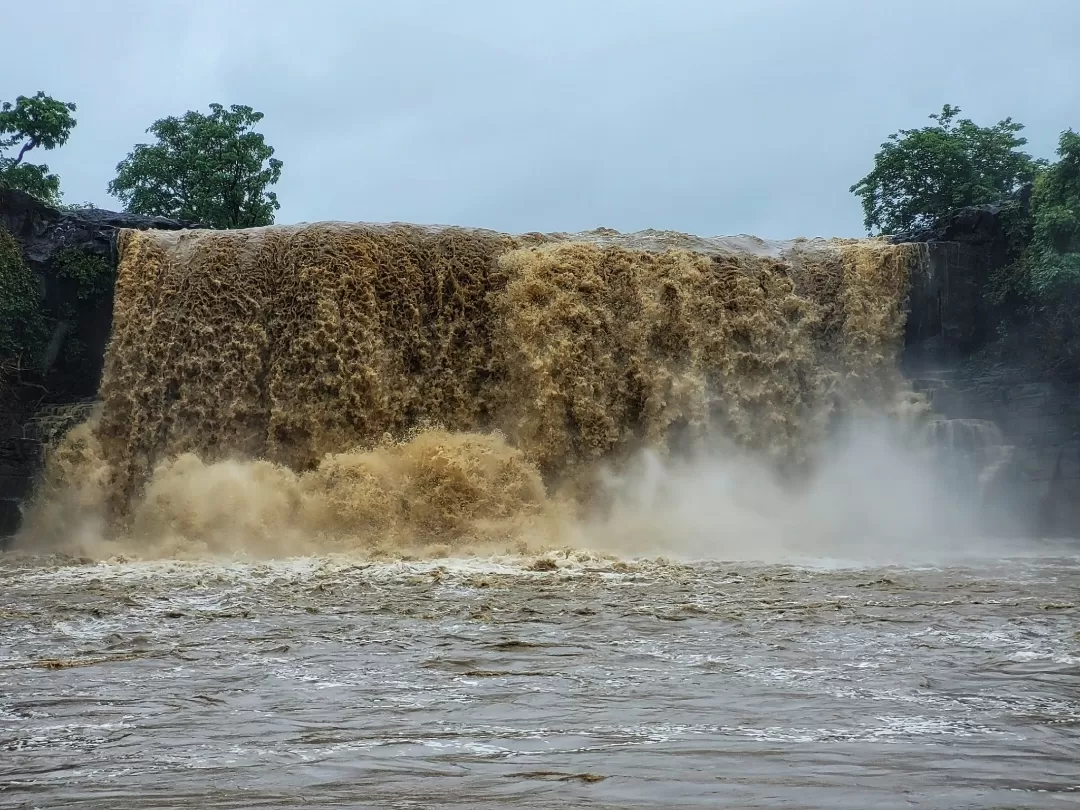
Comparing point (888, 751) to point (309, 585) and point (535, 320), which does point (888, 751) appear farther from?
point (535, 320)

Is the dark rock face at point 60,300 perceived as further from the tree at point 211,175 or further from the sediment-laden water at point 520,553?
the tree at point 211,175

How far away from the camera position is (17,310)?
1711cm

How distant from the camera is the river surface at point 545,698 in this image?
151 inches

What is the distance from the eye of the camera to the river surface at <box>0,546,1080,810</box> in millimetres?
3848

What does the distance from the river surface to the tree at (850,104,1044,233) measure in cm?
1547

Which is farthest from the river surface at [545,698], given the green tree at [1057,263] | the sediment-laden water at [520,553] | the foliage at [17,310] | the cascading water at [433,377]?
the foliage at [17,310]

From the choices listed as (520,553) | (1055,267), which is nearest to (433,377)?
(520,553)

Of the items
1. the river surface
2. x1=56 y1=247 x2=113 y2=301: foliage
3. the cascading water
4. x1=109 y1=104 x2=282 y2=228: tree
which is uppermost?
x1=109 y1=104 x2=282 y2=228: tree

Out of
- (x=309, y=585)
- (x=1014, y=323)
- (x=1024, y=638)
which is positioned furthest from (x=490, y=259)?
(x=1024, y=638)

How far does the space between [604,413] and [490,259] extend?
97.5 inches

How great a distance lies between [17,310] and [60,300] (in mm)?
604

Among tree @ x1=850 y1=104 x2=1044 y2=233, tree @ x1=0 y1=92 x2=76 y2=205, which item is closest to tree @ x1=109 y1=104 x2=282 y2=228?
tree @ x1=0 y1=92 x2=76 y2=205

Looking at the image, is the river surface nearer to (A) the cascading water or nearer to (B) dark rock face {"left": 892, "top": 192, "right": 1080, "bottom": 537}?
(A) the cascading water

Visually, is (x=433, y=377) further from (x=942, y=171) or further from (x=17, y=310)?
(x=942, y=171)
